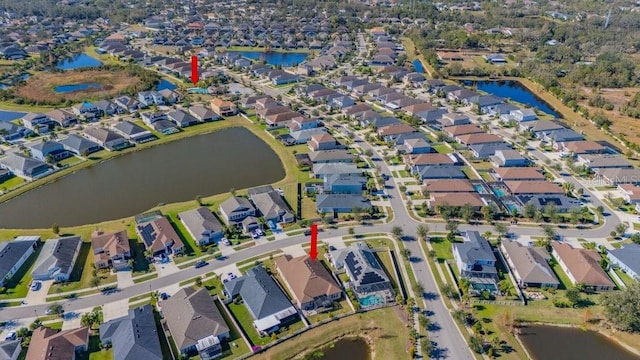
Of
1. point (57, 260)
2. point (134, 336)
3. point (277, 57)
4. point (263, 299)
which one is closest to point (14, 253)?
point (57, 260)

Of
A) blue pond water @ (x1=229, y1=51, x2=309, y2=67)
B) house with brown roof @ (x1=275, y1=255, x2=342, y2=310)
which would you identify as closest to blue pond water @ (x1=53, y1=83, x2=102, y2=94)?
blue pond water @ (x1=229, y1=51, x2=309, y2=67)

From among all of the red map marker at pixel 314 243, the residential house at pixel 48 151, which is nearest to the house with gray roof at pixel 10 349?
the red map marker at pixel 314 243

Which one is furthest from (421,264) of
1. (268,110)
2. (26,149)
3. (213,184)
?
(26,149)

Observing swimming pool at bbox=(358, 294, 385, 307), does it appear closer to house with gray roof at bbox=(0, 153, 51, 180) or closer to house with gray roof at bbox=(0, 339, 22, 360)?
house with gray roof at bbox=(0, 339, 22, 360)

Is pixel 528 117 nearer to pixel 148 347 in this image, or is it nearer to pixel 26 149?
pixel 148 347

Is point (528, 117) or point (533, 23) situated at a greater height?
point (533, 23)
